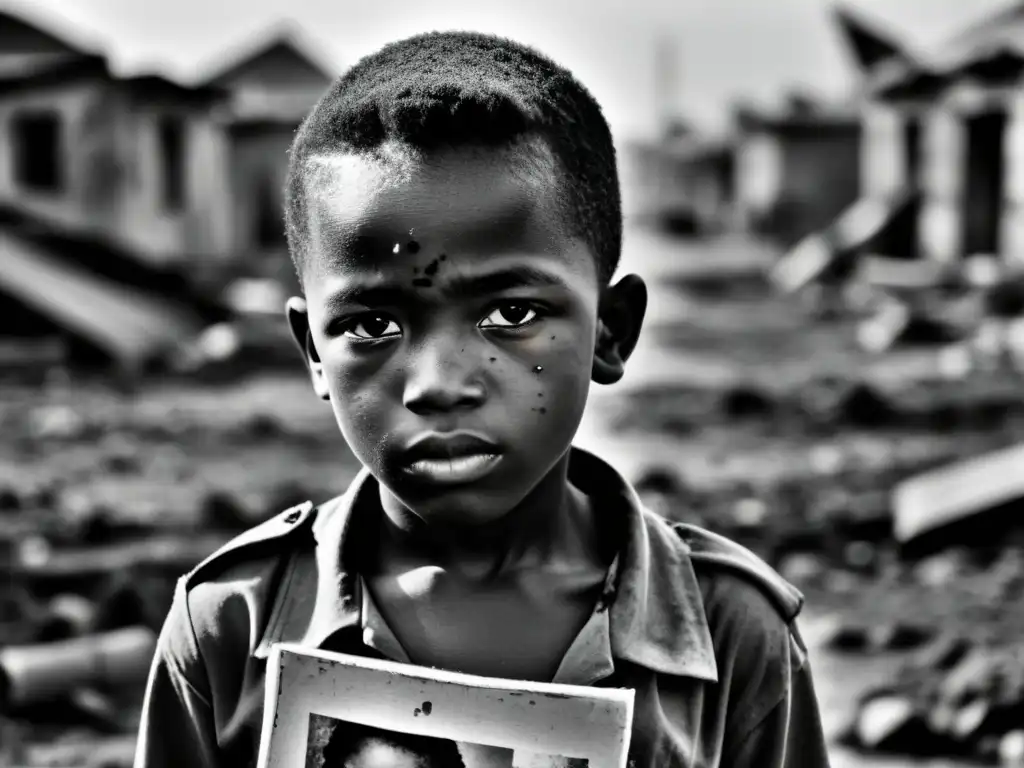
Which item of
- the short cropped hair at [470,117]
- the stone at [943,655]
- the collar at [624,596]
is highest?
the short cropped hair at [470,117]

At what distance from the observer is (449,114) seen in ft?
5.24

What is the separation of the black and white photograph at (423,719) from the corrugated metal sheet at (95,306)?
10964 mm

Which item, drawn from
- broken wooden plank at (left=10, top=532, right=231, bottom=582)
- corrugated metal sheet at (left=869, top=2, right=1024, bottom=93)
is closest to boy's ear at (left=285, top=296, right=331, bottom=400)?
broken wooden plank at (left=10, top=532, right=231, bottom=582)

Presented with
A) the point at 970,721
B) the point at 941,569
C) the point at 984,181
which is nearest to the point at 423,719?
the point at 970,721

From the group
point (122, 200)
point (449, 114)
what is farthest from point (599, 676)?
point (122, 200)

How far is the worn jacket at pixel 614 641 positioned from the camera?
5.63ft

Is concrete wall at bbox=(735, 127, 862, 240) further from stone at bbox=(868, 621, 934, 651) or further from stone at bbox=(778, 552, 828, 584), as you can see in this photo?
stone at bbox=(868, 621, 934, 651)

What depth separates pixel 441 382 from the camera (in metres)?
1.57

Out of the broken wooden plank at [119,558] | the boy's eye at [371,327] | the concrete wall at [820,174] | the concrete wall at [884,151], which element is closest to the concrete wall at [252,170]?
the concrete wall at [884,151]

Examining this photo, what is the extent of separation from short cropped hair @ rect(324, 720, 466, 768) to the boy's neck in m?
0.23

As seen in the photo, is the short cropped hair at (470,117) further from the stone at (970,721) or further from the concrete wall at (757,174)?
the concrete wall at (757,174)

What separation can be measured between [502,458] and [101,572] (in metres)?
4.35

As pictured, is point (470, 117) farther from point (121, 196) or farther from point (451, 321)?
point (121, 196)

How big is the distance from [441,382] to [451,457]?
0.30ft
